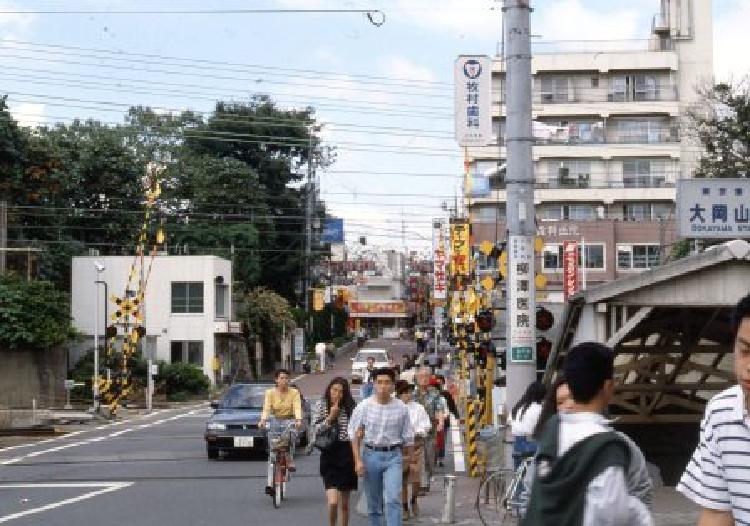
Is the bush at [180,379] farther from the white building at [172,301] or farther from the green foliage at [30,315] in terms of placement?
the green foliage at [30,315]

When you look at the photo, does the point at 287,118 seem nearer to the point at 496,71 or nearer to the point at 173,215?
the point at 173,215

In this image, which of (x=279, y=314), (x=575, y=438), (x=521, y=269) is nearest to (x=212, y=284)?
(x=279, y=314)

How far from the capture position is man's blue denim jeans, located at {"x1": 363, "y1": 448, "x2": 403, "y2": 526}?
10.8 metres

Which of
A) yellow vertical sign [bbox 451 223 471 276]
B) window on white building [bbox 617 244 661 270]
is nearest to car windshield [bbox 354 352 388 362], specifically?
yellow vertical sign [bbox 451 223 471 276]

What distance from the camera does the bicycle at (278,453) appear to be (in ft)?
51.4

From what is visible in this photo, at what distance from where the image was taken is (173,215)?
67.8 meters

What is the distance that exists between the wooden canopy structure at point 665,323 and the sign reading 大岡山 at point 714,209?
1.08 meters

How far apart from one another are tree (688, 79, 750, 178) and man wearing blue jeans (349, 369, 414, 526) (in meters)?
30.7

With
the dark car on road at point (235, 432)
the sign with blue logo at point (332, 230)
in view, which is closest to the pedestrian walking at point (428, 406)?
the dark car on road at point (235, 432)

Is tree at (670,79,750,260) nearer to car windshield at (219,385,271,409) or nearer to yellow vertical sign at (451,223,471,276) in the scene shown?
yellow vertical sign at (451,223,471,276)

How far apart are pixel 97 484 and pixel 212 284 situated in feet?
121

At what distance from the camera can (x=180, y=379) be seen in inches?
2052

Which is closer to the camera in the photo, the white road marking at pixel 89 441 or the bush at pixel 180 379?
the white road marking at pixel 89 441

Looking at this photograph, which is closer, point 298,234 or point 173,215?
point 173,215
